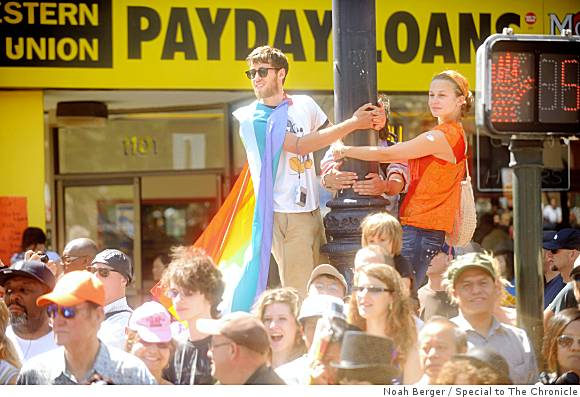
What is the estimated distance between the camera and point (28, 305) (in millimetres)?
5582

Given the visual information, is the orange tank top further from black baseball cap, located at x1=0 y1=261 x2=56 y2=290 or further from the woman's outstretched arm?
black baseball cap, located at x1=0 y1=261 x2=56 y2=290

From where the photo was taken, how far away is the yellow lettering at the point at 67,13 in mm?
10109

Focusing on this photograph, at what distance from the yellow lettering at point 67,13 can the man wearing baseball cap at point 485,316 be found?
6.09 meters

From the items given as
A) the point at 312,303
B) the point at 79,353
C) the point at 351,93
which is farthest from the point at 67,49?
the point at 79,353

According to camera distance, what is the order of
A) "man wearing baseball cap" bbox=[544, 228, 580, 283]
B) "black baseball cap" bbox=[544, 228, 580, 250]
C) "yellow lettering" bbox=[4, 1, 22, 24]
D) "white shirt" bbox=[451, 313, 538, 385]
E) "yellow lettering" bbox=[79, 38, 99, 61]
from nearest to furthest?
"white shirt" bbox=[451, 313, 538, 385], "man wearing baseball cap" bbox=[544, 228, 580, 283], "black baseball cap" bbox=[544, 228, 580, 250], "yellow lettering" bbox=[4, 1, 22, 24], "yellow lettering" bbox=[79, 38, 99, 61]

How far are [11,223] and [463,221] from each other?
17.9 ft

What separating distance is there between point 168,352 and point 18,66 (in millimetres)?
5811

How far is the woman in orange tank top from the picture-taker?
5.70 m

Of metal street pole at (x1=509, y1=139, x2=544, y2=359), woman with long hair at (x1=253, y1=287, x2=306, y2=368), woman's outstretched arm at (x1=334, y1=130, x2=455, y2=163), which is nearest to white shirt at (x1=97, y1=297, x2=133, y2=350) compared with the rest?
woman with long hair at (x1=253, y1=287, x2=306, y2=368)

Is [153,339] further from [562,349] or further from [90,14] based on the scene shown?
[90,14]

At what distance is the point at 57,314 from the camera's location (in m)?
4.59

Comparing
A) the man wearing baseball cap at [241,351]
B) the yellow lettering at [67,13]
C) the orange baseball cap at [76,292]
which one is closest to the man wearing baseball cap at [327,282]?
the man wearing baseball cap at [241,351]

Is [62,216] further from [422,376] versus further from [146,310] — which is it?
[422,376]

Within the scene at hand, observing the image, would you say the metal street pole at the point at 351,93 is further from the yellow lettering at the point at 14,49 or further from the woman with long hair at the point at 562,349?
the yellow lettering at the point at 14,49
